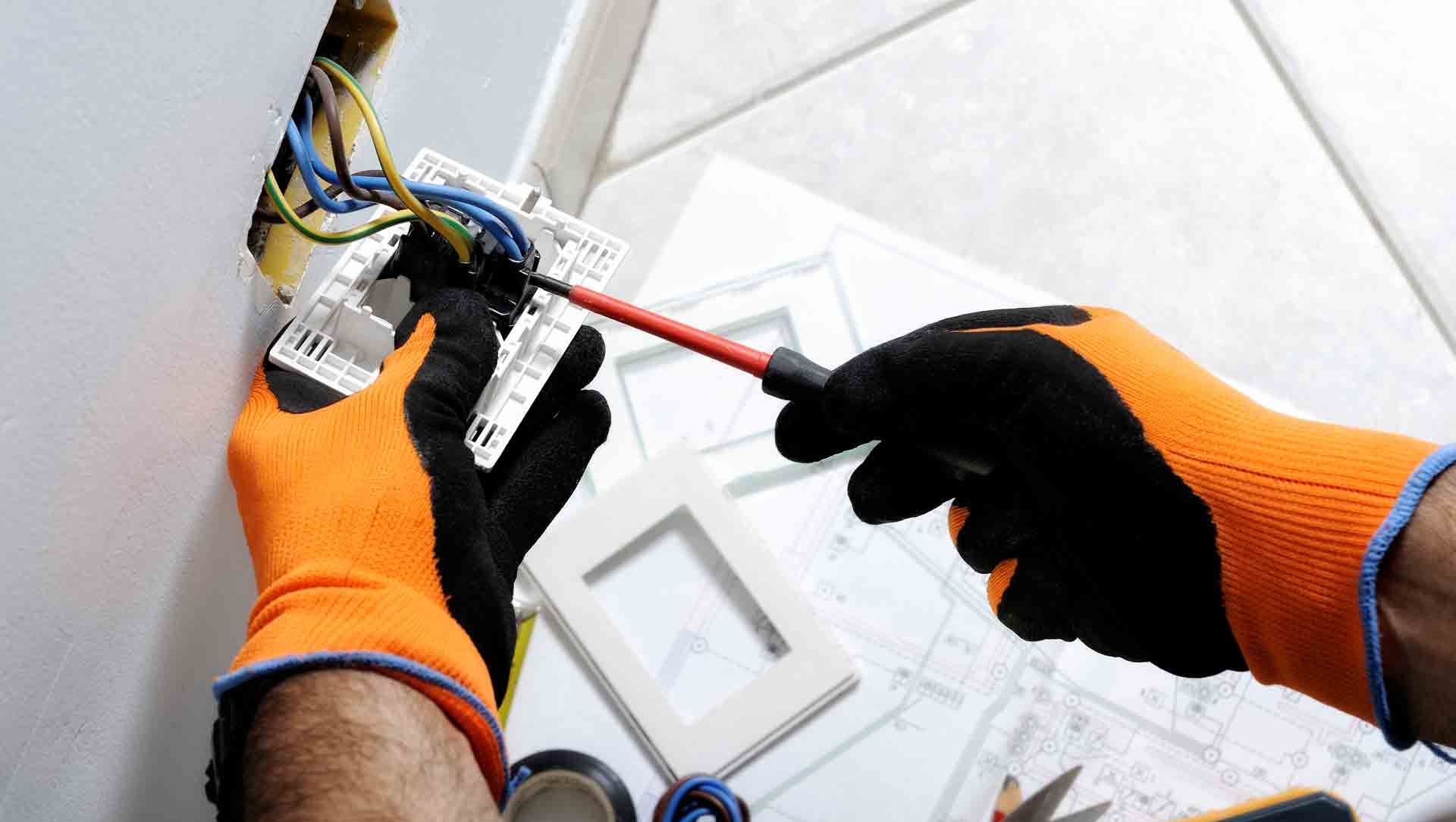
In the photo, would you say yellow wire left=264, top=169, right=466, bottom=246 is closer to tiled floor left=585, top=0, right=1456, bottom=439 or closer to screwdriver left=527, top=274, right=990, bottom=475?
screwdriver left=527, top=274, right=990, bottom=475

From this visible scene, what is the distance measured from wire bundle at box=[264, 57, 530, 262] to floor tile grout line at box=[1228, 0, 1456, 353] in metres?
0.89

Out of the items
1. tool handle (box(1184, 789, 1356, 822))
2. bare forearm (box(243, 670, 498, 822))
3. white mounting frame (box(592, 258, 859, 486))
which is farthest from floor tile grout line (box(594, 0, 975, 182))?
tool handle (box(1184, 789, 1356, 822))

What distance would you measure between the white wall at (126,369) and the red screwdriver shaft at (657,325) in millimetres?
178

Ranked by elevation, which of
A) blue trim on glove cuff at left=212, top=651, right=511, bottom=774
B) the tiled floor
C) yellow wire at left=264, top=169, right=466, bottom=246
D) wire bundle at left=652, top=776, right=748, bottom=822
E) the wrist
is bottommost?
wire bundle at left=652, top=776, right=748, bottom=822

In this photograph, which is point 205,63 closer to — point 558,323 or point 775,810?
point 558,323

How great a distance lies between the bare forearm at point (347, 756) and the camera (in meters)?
0.46

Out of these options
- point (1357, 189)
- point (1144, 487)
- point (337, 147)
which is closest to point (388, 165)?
point (337, 147)

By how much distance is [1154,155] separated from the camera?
1.04 m

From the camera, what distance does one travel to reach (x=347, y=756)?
0.47 metres

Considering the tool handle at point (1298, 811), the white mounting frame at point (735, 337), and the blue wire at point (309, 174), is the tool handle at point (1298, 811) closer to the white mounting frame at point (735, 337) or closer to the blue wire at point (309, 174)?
the white mounting frame at point (735, 337)

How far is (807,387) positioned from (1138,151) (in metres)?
0.65

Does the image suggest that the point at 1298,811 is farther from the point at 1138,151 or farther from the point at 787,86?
the point at 787,86

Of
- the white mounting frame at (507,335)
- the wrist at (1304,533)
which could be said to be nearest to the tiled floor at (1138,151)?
the white mounting frame at (507,335)

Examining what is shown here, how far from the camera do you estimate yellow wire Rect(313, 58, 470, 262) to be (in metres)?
0.53
